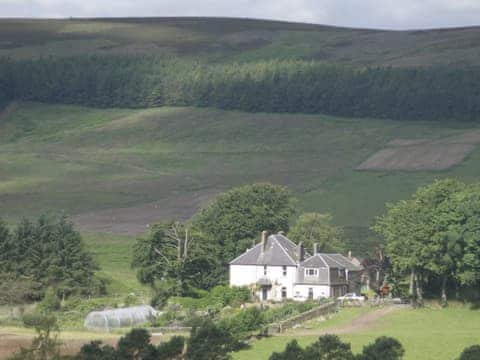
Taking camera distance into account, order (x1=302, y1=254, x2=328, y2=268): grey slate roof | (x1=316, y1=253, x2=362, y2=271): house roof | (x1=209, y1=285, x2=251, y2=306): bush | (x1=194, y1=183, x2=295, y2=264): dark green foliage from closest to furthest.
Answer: (x1=209, y1=285, x2=251, y2=306): bush, (x1=302, y1=254, x2=328, y2=268): grey slate roof, (x1=316, y1=253, x2=362, y2=271): house roof, (x1=194, y1=183, x2=295, y2=264): dark green foliage

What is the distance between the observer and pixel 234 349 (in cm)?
7212

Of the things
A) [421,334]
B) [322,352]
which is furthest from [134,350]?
[421,334]

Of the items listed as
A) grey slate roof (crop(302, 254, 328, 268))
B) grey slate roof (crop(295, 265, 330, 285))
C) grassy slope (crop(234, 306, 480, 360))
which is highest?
grey slate roof (crop(302, 254, 328, 268))

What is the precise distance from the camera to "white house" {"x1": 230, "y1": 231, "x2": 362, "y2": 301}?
103688mm

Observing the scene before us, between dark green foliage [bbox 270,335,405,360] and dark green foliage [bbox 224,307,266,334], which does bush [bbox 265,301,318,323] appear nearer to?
dark green foliage [bbox 224,307,266,334]

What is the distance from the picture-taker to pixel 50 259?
103 metres

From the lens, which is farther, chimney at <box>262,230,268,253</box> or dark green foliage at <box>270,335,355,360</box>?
chimney at <box>262,230,268,253</box>

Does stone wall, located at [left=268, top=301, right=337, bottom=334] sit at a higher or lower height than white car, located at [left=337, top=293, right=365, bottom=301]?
lower

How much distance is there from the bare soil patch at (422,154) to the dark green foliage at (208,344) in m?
108

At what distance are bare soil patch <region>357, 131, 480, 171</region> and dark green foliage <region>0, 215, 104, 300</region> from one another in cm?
7850

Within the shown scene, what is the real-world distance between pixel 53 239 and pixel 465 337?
1598 inches

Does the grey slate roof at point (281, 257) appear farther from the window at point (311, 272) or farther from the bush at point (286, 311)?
the bush at point (286, 311)

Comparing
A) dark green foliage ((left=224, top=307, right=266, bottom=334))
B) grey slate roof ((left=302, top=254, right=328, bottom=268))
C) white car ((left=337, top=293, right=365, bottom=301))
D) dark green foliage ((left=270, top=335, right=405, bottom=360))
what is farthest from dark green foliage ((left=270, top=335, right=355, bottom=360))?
grey slate roof ((left=302, top=254, right=328, bottom=268))

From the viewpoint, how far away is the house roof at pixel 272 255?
105438mm
